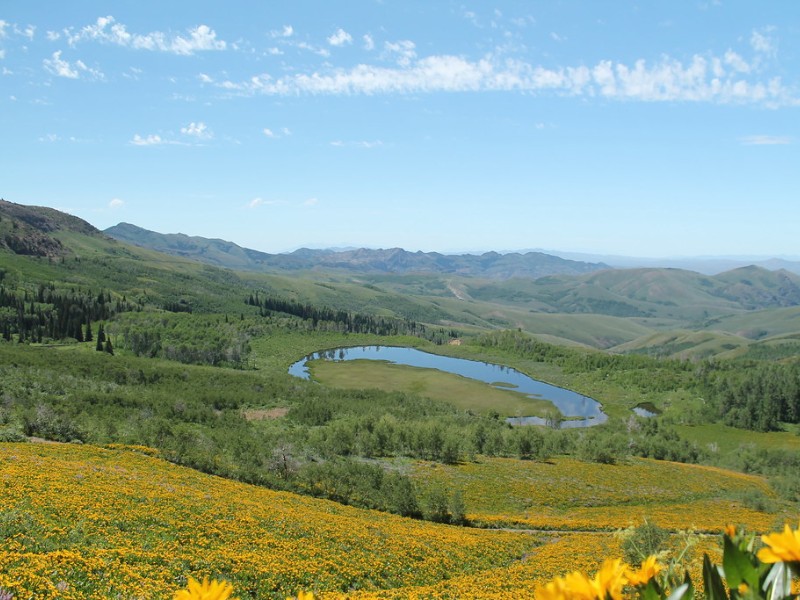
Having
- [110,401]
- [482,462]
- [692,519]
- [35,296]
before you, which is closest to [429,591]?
[692,519]

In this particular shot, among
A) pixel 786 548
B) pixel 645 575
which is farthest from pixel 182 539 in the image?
pixel 786 548

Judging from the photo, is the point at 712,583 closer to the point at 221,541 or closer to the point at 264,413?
the point at 221,541

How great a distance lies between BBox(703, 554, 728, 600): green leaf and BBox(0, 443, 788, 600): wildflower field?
116 centimetres

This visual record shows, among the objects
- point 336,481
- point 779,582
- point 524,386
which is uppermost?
point 779,582

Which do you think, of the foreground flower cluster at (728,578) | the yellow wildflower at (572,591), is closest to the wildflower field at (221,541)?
the foreground flower cluster at (728,578)

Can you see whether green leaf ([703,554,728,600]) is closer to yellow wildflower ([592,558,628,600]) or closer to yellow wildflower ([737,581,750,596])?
yellow wildflower ([737,581,750,596])

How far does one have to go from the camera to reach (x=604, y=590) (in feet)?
10.2

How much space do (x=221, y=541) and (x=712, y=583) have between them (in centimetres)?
2115

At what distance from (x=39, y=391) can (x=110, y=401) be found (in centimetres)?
888

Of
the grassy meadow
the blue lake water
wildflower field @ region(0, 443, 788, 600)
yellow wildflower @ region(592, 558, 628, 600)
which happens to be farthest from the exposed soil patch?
yellow wildflower @ region(592, 558, 628, 600)

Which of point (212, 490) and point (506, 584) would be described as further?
point (212, 490)

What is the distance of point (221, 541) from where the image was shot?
20.4 meters

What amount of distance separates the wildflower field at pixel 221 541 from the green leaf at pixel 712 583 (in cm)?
116

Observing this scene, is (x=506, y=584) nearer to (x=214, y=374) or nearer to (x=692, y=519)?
(x=692, y=519)
